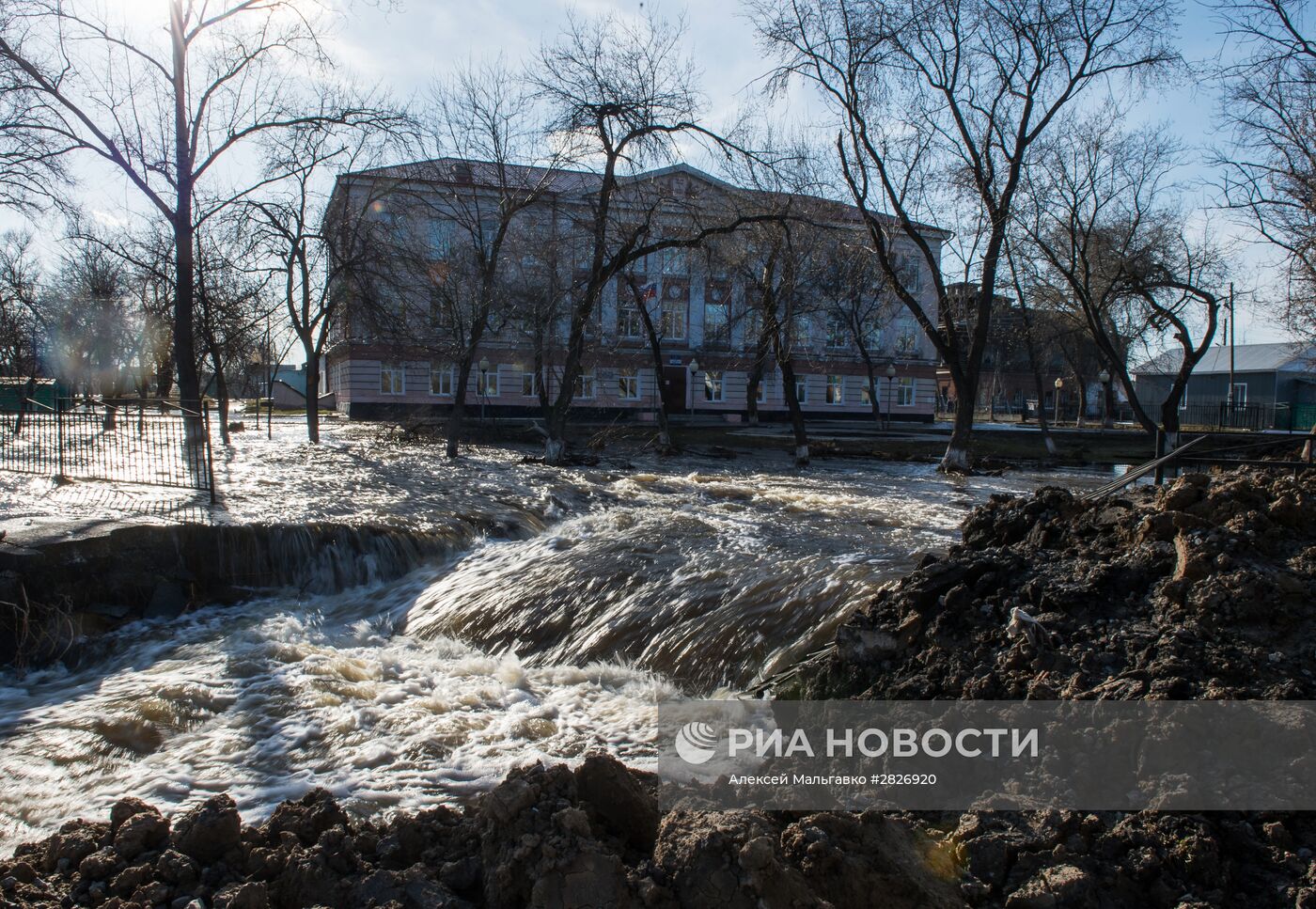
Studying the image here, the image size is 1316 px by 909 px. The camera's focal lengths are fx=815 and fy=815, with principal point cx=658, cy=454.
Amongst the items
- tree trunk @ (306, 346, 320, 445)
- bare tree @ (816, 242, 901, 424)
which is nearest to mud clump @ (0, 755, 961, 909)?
bare tree @ (816, 242, 901, 424)

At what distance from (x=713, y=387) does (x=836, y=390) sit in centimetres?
876

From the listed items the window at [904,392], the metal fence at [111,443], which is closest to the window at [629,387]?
the window at [904,392]

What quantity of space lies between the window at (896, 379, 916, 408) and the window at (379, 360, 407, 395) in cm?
3184

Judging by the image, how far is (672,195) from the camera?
20375 mm

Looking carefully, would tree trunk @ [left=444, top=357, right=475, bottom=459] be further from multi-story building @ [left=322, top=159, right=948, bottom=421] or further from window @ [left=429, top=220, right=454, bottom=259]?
window @ [left=429, top=220, right=454, bottom=259]

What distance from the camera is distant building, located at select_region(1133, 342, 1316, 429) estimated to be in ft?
164

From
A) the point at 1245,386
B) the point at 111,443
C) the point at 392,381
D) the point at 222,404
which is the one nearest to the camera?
the point at 111,443

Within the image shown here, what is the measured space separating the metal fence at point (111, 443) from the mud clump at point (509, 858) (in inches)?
370

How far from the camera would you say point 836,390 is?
54.4 m

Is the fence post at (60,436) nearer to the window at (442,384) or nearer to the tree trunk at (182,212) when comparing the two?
the tree trunk at (182,212)

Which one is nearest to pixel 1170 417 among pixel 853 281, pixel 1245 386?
pixel 853 281

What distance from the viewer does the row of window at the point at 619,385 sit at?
4447cm

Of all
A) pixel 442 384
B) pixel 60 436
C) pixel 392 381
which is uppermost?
pixel 392 381

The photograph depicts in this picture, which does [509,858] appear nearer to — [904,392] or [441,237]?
[441,237]
